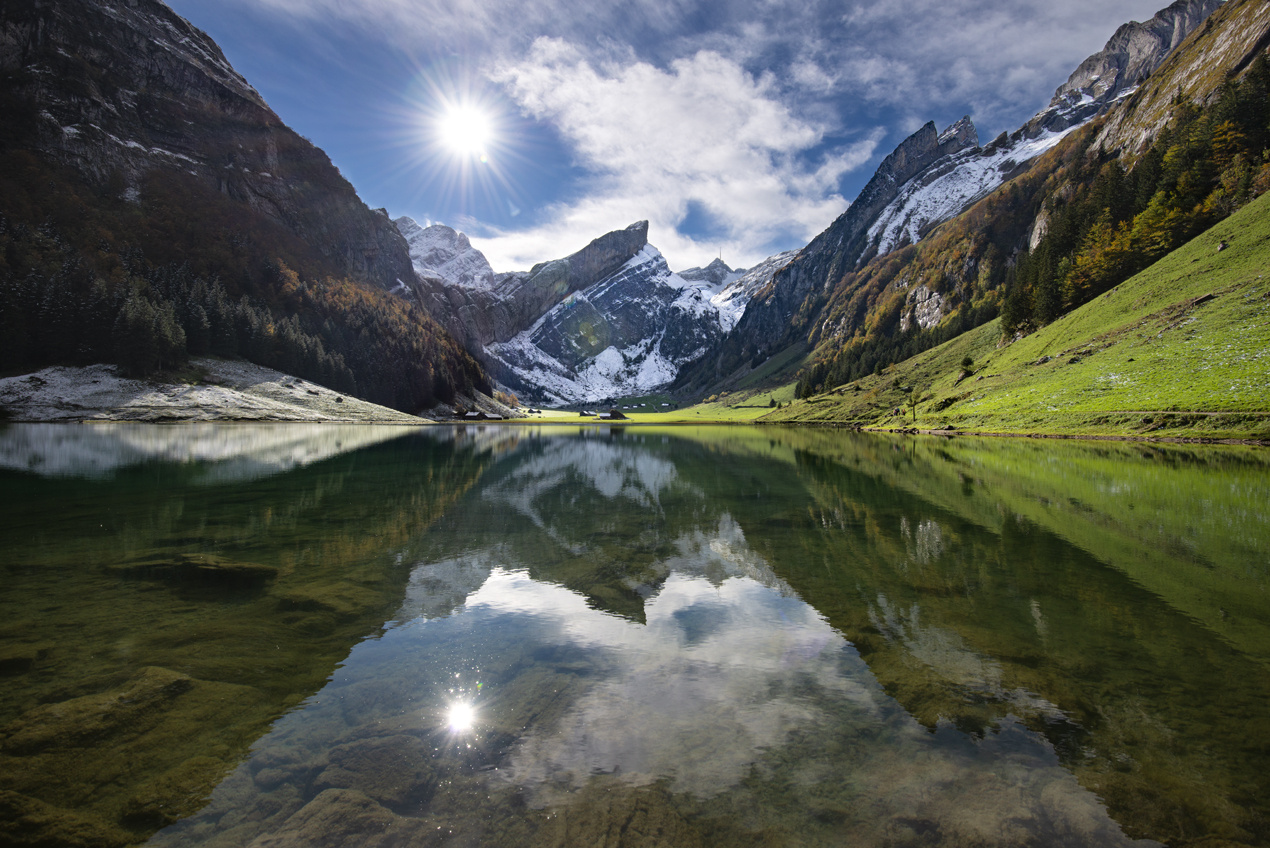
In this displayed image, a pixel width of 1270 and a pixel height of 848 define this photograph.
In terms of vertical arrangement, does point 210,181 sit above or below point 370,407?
above

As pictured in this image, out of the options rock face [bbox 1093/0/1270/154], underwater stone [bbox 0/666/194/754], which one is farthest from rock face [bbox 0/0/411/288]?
rock face [bbox 1093/0/1270/154]

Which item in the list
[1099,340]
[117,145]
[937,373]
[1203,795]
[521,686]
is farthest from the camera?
[117,145]

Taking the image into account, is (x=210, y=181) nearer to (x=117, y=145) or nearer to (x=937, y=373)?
(x=117, y=145)

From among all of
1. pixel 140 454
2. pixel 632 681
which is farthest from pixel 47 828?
pixel 140 454

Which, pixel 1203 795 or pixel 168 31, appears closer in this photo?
pixel 1203 795

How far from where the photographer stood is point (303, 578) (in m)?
13.9

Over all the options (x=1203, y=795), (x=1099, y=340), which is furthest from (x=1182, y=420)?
(x=1203, y=795)

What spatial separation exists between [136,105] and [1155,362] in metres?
245

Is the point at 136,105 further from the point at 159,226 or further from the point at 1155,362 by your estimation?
the point at 1155,362

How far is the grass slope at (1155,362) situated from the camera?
47.5 metres

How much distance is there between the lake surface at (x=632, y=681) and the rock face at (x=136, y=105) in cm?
17500

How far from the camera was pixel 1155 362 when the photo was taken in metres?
57.5

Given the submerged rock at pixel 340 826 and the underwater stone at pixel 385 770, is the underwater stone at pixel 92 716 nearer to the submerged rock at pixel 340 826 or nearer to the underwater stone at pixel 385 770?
the underwater stone at pixel 385 770

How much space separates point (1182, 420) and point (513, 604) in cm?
6579
